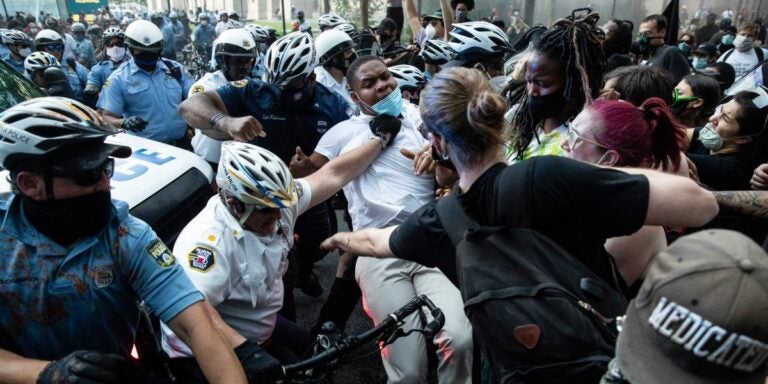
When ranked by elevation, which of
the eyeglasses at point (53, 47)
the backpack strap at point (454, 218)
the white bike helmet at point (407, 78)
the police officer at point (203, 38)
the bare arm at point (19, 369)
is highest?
the backpack strap at point (454, 218)

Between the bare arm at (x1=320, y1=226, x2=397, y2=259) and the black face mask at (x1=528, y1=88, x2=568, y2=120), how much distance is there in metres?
1.03

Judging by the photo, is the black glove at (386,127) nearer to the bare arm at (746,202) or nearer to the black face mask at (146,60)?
the bare arm at (746,202)

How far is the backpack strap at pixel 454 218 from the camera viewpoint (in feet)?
5.69

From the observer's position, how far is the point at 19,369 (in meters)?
1.62

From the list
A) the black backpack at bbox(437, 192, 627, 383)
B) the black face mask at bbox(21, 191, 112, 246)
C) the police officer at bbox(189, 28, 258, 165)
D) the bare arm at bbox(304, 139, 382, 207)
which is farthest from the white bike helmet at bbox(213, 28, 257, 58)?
the black backpack at bbox(437, 192, 627, 383)

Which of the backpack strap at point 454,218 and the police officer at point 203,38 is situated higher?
the backpack strap at point 454,218

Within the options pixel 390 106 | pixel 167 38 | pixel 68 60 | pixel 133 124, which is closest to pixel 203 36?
pixel 167 38

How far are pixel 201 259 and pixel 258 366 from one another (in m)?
0.61

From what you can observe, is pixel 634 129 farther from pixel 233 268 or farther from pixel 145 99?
pixel 145 99

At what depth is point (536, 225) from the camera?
1.55 m

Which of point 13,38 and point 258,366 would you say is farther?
point 13,38

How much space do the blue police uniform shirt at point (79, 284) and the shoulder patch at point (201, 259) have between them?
308mm

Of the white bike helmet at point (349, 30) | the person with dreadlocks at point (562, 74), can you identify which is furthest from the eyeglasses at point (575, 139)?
the white bike helmet at point (349, 30)

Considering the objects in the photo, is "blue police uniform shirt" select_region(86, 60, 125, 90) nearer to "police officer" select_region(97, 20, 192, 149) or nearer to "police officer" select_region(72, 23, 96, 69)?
"police officer" select_region(97, 20, 192, 149)
